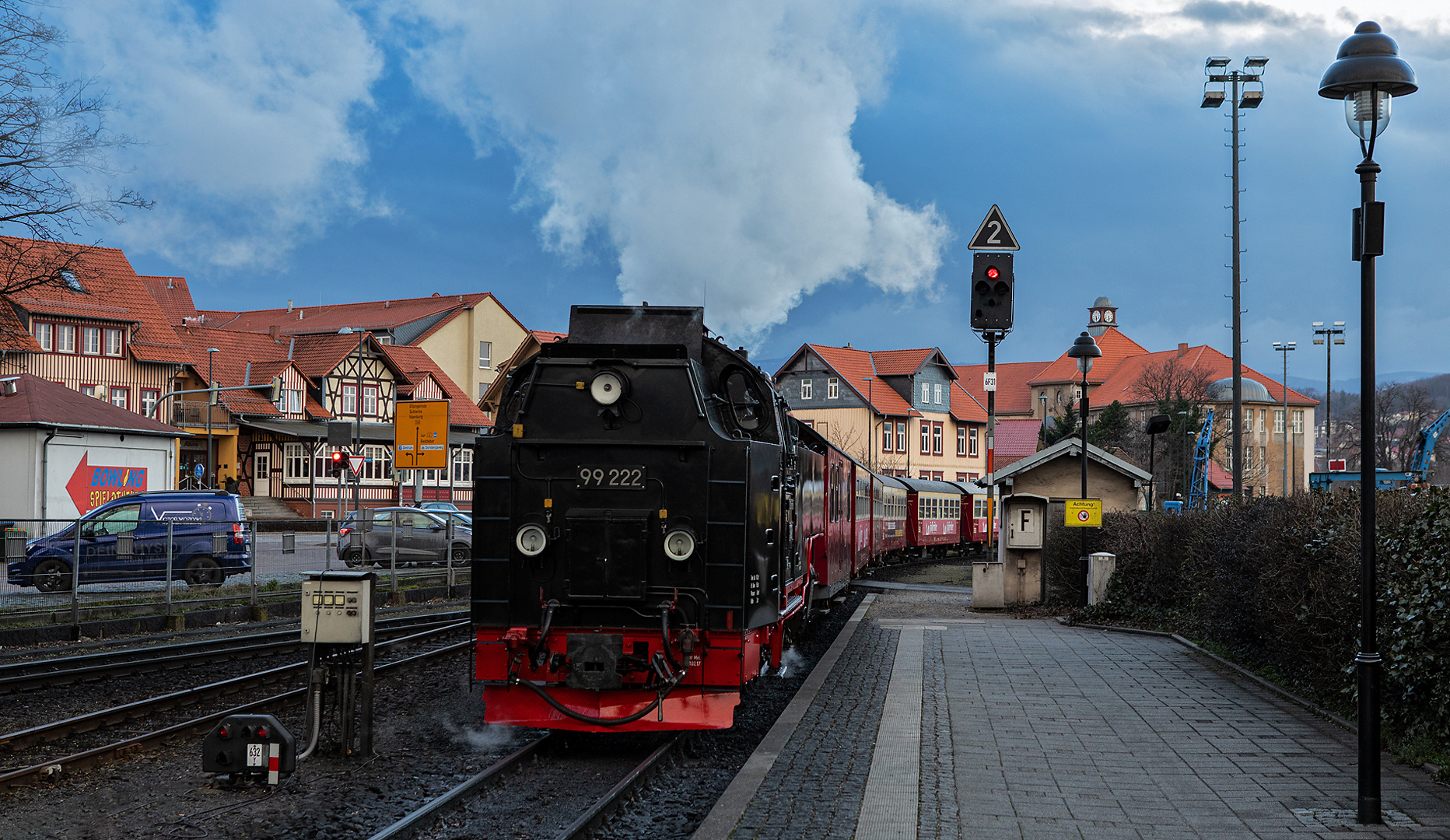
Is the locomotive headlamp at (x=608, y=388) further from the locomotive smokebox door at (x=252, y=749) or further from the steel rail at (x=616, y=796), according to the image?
the locomotive smokebox door at (x=252, y=749)

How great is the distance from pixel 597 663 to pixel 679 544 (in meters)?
1.02

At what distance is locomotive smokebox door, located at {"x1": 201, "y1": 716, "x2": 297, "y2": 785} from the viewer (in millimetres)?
7938

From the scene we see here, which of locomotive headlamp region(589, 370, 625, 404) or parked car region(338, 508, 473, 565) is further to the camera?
parked car region(338, 508, 473, 565)

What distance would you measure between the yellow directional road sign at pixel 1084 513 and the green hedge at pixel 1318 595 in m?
1.27

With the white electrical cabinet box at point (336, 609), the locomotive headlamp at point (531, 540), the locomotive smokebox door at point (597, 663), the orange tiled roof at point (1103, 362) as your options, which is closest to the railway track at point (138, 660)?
the white electrical cabinet box at point (336, 609)

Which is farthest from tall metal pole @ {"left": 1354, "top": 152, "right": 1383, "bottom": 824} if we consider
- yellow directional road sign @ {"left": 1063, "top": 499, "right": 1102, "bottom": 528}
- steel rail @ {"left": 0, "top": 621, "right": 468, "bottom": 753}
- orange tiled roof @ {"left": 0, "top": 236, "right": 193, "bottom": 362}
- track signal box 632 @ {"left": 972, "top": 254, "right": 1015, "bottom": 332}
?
orange tiled roof @ {"left": 0, "top": 236, "right": 193, "bottom": 362}

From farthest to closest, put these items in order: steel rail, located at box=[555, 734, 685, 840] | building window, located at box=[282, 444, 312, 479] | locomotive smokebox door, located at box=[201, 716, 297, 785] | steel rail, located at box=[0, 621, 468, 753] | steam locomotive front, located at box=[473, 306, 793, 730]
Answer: building window, located at box=[282, 444, 312, 479] → steel rail, located at box=[0, 621, 468, 753] → steam locomotive front, located at box=[473, 306, 793, 730] → locomotive smokebox door, located at box=[201, 716, 297, 785] → steel rail, located at box=[555, 734, 685, 840]

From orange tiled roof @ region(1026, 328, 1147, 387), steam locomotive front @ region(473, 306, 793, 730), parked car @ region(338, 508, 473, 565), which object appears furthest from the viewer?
orange tiled roof @ region(1026, 328, 1147, 387)

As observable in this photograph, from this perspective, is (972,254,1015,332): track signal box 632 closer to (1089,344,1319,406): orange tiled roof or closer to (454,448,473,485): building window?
(454,448,473,485): building window

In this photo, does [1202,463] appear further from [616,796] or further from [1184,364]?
[1184,364]

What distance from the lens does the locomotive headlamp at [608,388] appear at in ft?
29.6

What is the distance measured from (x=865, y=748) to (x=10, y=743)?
251 inches

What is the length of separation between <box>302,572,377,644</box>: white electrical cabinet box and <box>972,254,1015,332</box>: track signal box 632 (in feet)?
27.8

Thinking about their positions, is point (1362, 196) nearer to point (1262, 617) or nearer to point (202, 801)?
point (1262, 617)
